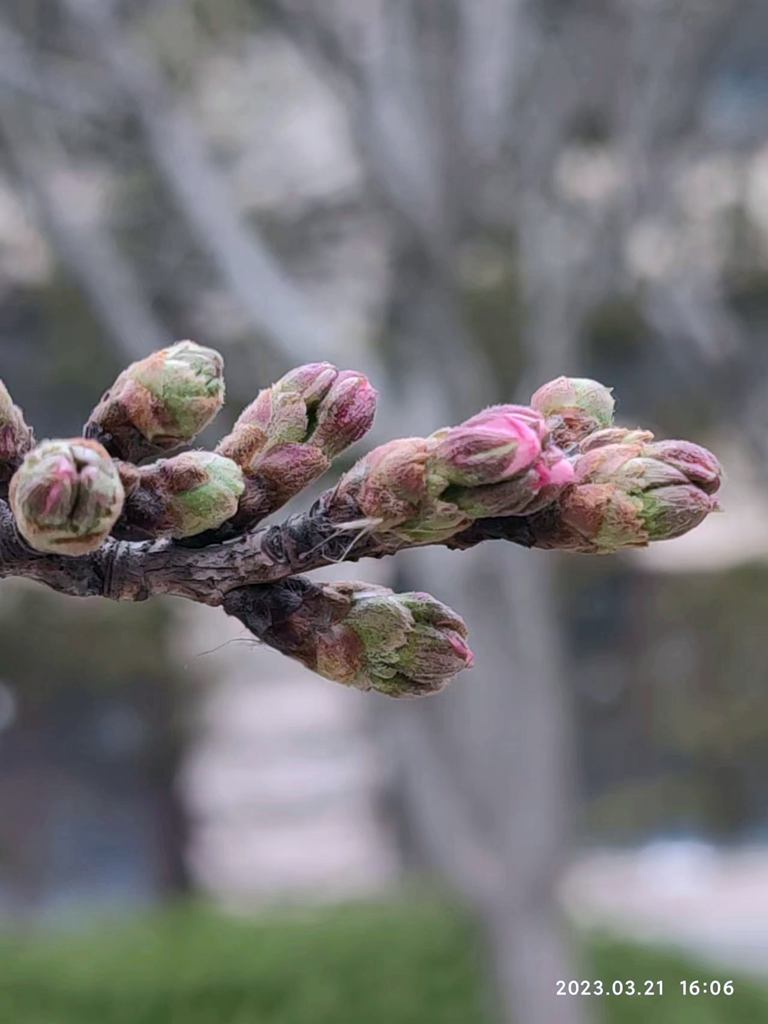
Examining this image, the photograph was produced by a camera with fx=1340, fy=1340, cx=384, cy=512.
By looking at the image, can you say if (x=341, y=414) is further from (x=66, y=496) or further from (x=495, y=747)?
(x=495, y=747)

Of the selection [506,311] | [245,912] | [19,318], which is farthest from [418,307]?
[245,912]

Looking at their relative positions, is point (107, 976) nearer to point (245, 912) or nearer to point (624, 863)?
point (245, 912)

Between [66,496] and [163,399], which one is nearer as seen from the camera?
[66,496]

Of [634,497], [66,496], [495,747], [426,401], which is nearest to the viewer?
[66,496]

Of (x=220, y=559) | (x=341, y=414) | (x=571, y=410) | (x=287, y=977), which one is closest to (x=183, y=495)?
(x=220, y=559)

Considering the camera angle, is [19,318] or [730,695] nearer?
[19,318]

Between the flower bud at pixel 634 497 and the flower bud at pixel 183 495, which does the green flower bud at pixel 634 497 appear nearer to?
the flower bud at pixel 634 497
